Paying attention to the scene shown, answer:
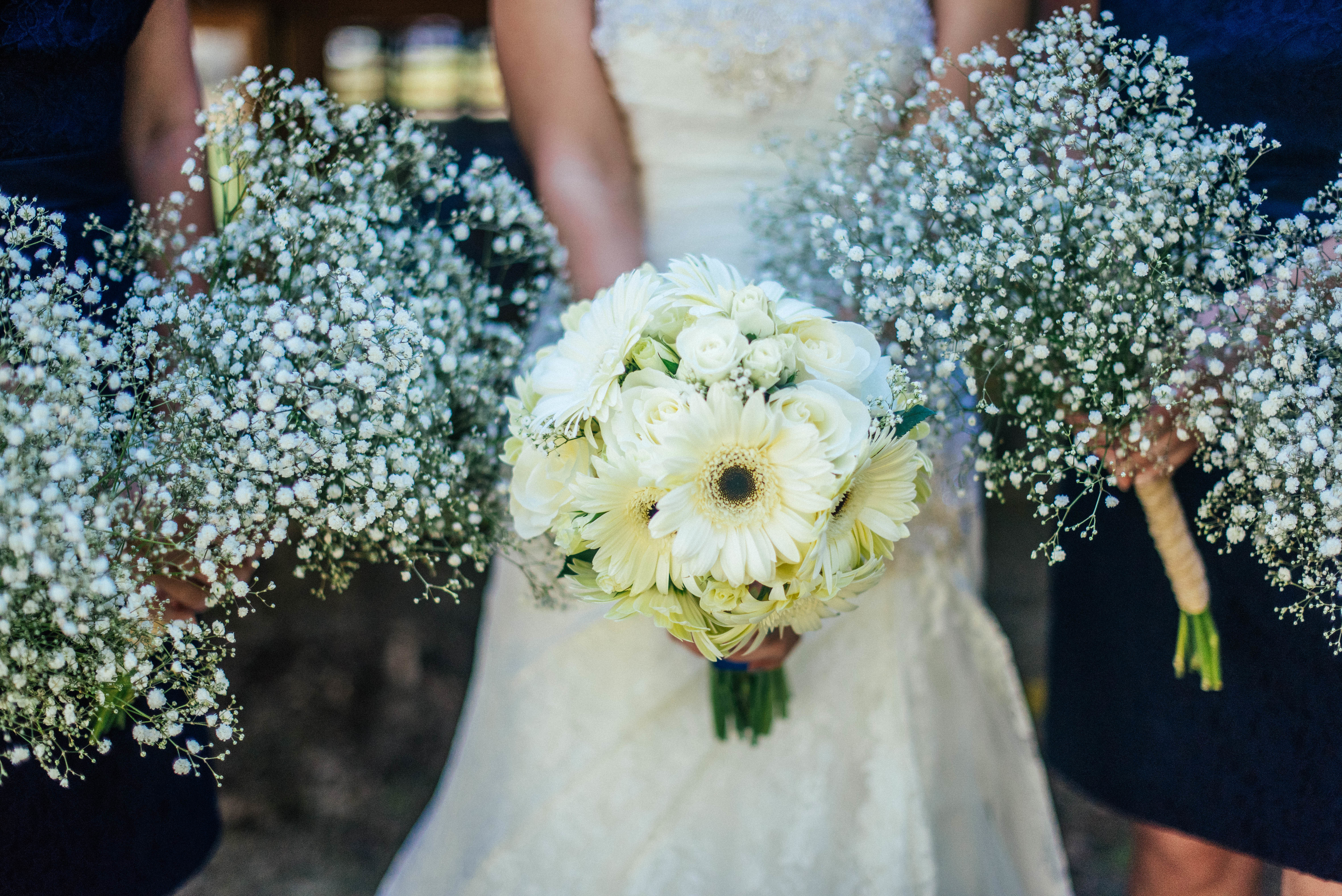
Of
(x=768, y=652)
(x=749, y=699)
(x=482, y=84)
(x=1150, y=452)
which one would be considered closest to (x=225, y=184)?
(x=768, y=652)

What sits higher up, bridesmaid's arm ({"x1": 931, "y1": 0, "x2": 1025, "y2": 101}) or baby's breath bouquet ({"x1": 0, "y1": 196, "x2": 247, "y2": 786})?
bridesmaid's arm ({"x1": 931, "y1": 0, "x2": 1025, "y2": 101})

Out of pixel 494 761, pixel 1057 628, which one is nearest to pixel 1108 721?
pixel 1057 628

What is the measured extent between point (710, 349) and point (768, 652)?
71 centimetres

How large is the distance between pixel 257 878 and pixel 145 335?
2.25m

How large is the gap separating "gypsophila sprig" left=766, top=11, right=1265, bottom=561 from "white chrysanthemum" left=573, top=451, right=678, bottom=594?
45cm

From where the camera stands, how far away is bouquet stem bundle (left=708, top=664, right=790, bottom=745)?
1.87 m

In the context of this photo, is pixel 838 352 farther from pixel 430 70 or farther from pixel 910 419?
pixel 430 70

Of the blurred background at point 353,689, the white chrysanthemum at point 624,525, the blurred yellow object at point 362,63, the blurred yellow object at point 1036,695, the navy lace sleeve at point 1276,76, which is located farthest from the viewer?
the blurred yellow object at point 362,63

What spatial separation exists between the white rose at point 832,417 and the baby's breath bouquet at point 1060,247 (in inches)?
9.1

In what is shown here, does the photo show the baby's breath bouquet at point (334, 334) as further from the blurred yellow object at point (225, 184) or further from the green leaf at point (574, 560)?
the green leaf at point (574, 560)

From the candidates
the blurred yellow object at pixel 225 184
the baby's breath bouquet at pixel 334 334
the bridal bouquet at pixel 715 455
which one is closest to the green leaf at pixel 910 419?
the bridal bouquet at pixel 715 455

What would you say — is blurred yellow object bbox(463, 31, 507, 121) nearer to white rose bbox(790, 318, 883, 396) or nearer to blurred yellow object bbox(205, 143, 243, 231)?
blurred yellow object bbox(205, 143, 243, 231)

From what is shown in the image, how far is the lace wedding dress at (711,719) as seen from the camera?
185 cm

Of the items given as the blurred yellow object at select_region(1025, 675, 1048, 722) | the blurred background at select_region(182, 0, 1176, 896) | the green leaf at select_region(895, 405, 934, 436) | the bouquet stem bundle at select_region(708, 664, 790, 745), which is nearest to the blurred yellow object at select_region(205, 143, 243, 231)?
the blurred background at select_region(182, 0, 1176, 896)
